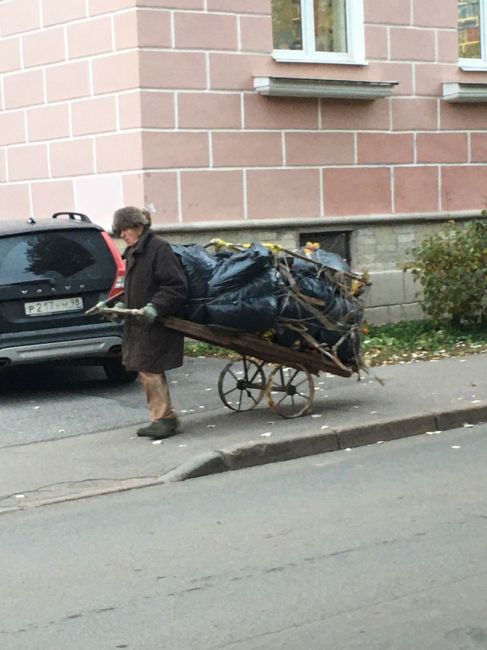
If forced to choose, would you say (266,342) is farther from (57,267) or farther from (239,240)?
(239,240)

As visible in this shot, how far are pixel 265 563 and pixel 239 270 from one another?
11.0 ft

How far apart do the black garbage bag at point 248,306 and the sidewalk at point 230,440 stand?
2.65ft

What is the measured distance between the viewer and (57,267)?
10703 millimetres

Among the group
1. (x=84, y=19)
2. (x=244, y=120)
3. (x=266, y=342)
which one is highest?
(x=84, y=19)

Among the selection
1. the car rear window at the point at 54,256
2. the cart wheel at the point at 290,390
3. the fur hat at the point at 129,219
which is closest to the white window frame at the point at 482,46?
the car rear window at the point at 54,256

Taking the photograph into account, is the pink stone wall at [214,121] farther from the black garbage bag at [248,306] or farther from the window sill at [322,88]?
the black garbage bag at [248,306]

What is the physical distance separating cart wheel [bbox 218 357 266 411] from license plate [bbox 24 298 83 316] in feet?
4.78

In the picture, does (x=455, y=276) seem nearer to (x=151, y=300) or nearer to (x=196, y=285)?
(x=196, y=285)

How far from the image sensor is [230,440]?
8.74 meters

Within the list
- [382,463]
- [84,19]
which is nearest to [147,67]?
[84,19]

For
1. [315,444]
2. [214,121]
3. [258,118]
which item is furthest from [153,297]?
[258,118]

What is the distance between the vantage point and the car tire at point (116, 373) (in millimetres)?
11195

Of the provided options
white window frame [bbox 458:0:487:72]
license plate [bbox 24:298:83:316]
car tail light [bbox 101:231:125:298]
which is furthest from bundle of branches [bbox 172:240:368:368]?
white window frame [bbox 458:0:487:72]

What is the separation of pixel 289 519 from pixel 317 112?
826 centimetres
